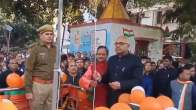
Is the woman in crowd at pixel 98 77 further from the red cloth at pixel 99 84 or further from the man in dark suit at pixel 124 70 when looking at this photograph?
the man in dark suit at pixel 124 70

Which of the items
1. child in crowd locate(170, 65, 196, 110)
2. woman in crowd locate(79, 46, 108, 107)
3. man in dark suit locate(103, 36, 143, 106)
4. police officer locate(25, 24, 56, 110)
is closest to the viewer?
man in dark suit locate(103, 36, 143, 106)

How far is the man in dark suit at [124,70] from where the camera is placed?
21.2ft

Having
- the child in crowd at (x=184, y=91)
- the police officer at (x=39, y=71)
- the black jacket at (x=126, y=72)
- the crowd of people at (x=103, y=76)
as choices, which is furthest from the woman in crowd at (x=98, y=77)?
the child in crowd at (x=184, y=91)

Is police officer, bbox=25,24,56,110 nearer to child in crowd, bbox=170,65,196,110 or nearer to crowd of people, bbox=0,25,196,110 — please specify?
crowd of people, bbox=0,25,196,110

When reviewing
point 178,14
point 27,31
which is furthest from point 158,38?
point 27,31

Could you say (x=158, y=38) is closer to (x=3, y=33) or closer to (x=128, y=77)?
(x=128, y=77)

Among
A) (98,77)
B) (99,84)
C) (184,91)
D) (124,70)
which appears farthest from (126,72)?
(184,91)

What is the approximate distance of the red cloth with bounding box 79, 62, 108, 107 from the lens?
22.1ft

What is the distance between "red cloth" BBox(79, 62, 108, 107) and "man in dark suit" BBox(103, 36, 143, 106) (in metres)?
Answer: 0.17

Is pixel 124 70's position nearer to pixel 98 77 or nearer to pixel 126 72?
pixel 126 72

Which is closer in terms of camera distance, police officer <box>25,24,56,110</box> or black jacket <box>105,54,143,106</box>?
black jacket <box>105,54,143,106</box>

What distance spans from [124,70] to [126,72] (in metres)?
0.04

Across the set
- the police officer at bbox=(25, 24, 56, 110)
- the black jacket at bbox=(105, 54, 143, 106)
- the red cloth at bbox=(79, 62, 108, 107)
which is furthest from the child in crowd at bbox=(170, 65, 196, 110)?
the police officer at bbox=(25, 24, 56, 110)

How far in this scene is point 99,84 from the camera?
6.94m
